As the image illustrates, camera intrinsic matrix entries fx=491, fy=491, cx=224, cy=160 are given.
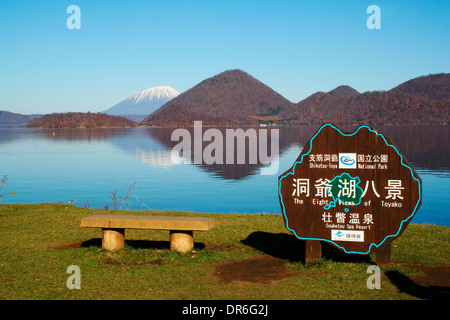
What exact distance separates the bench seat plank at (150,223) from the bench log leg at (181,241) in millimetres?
306

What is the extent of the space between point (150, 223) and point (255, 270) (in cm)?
203

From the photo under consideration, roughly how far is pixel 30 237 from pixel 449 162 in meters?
41.9

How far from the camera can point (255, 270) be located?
7.90m

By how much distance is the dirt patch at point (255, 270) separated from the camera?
24.4ft

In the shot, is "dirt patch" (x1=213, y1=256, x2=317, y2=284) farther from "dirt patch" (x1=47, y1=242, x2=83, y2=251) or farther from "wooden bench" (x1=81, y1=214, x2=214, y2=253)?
"dirt patch" (x1=47, y1=242, x2=83, y2=251)

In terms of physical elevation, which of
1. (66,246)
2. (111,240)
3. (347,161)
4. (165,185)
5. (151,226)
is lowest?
(165,185)

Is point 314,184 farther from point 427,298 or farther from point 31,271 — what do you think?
point 31,271

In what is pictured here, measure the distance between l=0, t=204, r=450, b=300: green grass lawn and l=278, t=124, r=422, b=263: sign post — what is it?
1.53ft

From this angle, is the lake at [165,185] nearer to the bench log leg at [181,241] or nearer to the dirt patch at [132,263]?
the bench log leg at [181,241]

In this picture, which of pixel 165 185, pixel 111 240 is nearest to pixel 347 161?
pixel 111 240

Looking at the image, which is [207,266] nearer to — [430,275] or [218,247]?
[218,247]

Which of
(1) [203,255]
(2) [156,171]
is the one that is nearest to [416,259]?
(1) [203,255]
